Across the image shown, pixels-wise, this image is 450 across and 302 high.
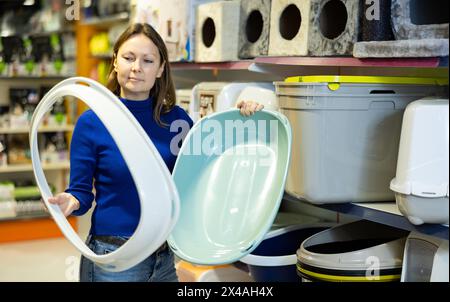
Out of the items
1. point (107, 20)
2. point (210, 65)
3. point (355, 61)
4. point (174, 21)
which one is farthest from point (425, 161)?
point (107, 20)

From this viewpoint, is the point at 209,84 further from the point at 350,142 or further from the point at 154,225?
the point at 154,225

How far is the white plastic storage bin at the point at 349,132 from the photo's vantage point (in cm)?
180

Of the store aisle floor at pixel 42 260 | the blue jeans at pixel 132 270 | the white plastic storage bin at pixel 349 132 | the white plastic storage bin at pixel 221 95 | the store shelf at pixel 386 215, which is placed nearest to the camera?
the store shelf at pixel 386 215

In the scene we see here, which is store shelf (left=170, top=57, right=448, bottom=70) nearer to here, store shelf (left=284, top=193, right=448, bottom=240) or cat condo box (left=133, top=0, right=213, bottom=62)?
cat condo box (left=133, top=0, right=213, bottom=62)

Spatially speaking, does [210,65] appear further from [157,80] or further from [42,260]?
[42,260]

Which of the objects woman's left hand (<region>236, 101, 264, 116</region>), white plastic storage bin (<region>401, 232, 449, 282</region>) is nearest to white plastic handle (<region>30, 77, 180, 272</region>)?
woman's left hand (<region>236, 101, 264, 116</region>)

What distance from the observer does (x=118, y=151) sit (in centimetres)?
160

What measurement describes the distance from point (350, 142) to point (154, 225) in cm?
64

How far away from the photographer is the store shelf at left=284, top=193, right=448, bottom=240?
1562 millimetres

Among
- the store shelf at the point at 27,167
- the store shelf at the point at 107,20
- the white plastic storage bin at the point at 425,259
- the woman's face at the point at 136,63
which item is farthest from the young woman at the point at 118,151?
the store shelf at the point at 27,167

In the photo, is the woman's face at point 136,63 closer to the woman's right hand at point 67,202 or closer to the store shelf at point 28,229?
the woman's right hand at point 67,202

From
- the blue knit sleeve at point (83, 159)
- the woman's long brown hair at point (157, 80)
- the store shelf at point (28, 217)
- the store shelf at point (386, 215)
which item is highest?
the woman's long brown hair at point (157, 80)

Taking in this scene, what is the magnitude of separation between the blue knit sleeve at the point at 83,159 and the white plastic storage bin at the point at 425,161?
2.39 feet
